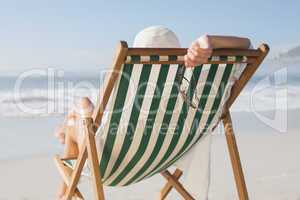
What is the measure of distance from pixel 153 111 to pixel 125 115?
137 millimetres

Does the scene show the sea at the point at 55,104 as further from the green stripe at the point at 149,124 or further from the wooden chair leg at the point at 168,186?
the green stripe at the point at 149,124

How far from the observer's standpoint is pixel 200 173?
2.69 m

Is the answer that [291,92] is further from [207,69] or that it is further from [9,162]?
[207,69]

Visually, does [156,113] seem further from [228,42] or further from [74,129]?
[74,129]

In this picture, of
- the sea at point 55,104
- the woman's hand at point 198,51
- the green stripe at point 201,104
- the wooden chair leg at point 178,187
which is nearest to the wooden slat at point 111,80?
the woman's hand at point 198,51

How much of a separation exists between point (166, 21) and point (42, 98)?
897cm

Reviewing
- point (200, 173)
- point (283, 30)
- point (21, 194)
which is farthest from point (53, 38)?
point (200, 173)

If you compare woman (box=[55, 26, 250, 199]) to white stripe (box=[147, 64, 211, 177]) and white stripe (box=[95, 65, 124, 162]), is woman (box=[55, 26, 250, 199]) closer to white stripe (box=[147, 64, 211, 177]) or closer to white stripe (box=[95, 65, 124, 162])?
white stripe (box=[147, 64, 211, 177])

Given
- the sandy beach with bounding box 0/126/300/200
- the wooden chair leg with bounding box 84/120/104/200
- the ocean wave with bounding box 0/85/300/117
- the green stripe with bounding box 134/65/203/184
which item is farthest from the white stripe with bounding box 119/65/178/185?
the ocean wave with bounding box 0/85/300/117

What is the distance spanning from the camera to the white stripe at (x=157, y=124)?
90.0 inches

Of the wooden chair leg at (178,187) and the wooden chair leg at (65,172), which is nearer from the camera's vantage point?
the wooden chair leg at (65,172)

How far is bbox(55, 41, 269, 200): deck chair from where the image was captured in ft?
7.14

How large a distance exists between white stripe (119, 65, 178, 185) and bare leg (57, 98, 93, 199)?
1.09 feet

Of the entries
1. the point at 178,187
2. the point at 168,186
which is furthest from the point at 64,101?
the point at 178,187
